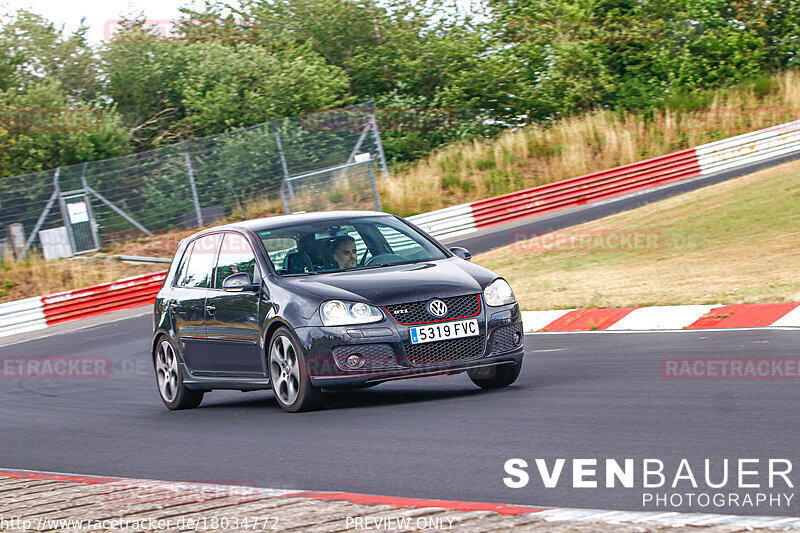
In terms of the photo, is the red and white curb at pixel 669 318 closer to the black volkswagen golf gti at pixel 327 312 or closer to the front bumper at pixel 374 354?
the black volkswagen golf gti at pixel 327 312

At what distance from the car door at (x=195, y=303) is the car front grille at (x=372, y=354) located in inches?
76.4

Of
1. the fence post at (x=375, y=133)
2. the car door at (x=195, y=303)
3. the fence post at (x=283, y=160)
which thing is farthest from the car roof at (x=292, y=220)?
the fence post at (x=375, y=133)

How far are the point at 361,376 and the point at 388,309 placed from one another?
531 mm

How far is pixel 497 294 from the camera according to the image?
8594mm

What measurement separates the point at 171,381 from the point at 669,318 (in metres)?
5.40

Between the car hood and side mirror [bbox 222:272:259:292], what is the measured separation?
34 centimetres

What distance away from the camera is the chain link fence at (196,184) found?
26.1 metres

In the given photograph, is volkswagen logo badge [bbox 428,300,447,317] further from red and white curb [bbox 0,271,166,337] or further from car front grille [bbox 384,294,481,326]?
red and white curb [bbox 0,271,166,337]

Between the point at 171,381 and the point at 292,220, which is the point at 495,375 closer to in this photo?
the point at 292,220

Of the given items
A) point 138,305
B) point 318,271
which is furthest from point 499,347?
point 138,305

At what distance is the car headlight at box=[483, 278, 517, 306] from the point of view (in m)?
8.51

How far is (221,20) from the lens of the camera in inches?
1796

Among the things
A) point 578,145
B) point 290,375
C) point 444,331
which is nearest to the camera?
point 444,331

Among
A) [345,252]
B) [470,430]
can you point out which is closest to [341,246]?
[345,252]
